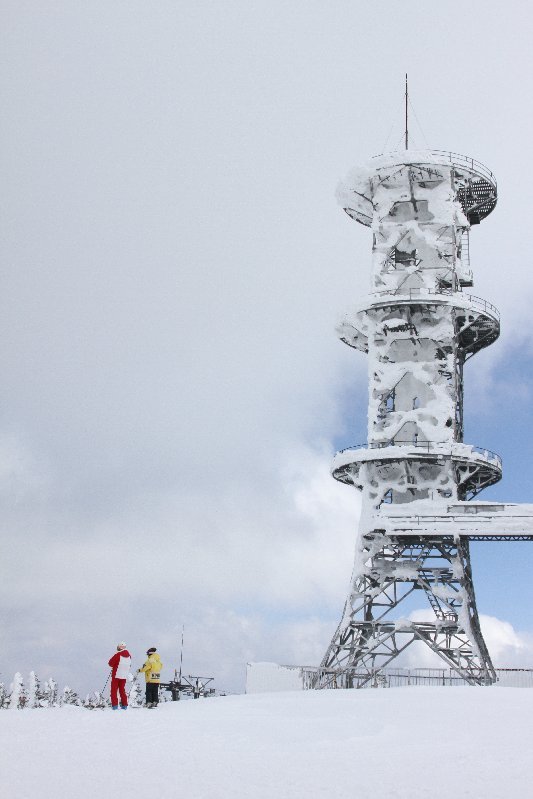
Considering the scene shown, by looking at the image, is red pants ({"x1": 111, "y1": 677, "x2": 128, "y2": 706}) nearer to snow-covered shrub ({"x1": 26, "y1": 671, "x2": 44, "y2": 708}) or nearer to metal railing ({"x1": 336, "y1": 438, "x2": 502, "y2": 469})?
metal railing ({"x1": 336, "y1": 438, "x2": 502, "y2": 469})

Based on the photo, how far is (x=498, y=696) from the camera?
3291cm

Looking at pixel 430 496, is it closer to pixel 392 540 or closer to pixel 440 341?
pixel 392 540

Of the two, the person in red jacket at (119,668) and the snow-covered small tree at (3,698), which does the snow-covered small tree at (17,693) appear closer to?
the snow-covered small tree at (3,698)

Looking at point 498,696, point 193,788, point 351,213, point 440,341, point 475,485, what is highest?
Result: point 351,213

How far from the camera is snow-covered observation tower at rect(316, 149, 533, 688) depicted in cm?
6650

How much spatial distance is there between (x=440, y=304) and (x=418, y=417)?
7859 mm

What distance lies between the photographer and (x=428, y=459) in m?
68.4

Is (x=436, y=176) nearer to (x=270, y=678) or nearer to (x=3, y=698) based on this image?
(x=270, y=678)

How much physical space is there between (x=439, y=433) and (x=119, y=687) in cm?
4202

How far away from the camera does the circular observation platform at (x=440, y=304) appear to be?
233 ft

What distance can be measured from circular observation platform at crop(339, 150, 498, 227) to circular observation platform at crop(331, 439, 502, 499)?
63.3 feet

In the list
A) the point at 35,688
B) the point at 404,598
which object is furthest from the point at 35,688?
the point at 404,598

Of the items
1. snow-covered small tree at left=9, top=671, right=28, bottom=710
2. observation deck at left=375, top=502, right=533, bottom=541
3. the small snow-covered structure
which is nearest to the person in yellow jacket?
the small snow-covered structure

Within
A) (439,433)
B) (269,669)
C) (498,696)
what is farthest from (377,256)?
(498,696)
